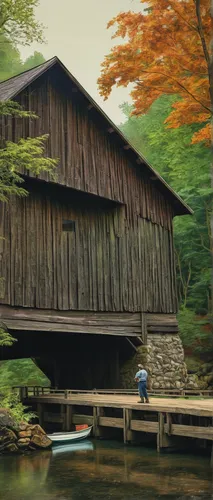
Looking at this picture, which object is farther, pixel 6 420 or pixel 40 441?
pixel 40 441

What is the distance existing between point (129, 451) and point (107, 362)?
8755 mm

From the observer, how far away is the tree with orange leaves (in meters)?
12.4

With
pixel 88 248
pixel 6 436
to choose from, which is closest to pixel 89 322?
pixel 88 248

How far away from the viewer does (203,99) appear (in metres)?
13.8

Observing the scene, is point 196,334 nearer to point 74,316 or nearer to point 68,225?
point 74,316

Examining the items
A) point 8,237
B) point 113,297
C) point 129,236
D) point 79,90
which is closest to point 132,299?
point 113,297

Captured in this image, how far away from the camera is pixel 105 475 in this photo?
11836 mm

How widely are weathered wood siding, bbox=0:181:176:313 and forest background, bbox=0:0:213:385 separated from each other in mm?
5714

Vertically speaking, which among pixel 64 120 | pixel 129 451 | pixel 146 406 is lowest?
pixel 129 451

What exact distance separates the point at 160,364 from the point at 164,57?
12403mm

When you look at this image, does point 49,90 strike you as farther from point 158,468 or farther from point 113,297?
point 158,468

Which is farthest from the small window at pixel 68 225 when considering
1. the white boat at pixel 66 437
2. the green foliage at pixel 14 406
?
the white boat at pixel 66 437

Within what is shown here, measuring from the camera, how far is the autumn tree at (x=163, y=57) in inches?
489

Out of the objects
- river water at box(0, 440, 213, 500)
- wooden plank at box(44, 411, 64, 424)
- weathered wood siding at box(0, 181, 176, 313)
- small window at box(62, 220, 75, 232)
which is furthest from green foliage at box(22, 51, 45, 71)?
river water at box(0, 440, 213, 500)
